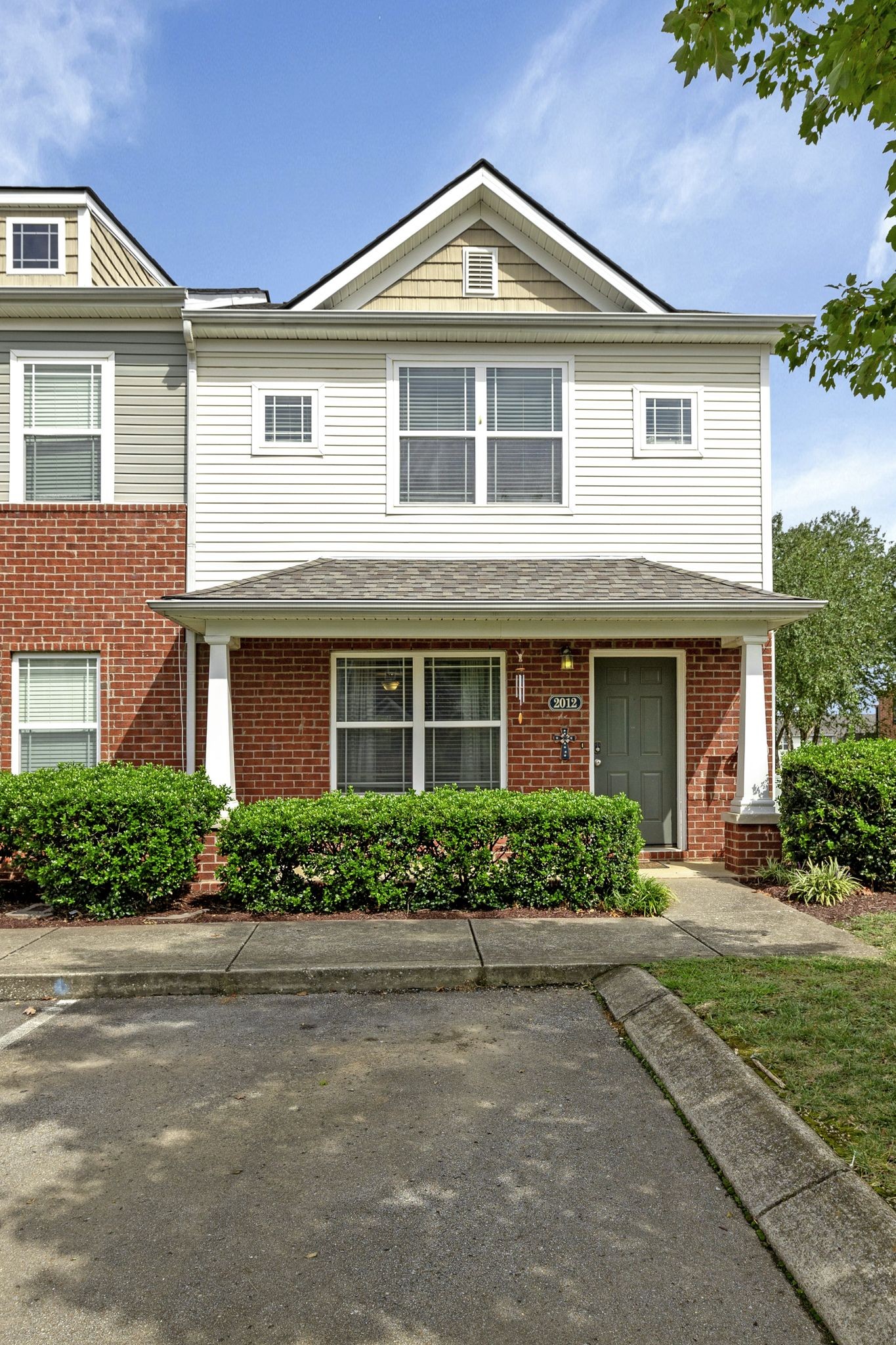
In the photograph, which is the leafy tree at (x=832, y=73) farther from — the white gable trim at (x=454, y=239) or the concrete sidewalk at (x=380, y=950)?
the white gable trim at (x=454, y=239)

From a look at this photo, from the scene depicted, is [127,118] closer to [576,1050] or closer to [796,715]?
[576,1050]

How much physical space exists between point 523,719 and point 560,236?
567cm

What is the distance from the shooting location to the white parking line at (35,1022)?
531 cm

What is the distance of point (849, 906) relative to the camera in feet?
27.0

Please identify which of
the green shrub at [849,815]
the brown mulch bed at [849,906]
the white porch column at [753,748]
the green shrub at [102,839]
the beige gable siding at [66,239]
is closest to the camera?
the green shrub at [102,839]

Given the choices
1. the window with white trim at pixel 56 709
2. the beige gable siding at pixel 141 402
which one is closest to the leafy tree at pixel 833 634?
the beige gable siding at pixel 141 402

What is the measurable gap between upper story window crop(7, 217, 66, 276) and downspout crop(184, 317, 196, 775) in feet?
8.62

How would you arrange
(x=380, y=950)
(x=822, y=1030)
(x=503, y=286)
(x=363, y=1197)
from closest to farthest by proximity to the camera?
(x=363, y=1197) → (x=822, y=1030) → (x=380, y=950) → (x=503, y=286)

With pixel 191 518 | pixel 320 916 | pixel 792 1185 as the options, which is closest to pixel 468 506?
pixel 191 518

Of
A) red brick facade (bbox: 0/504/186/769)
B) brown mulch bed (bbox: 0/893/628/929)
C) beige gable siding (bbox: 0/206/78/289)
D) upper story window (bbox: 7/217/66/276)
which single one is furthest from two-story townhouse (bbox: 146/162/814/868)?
upper story window (bbox: 7/217/66/276)

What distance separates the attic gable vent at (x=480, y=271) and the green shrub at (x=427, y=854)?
6.43 metres

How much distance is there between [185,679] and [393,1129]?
7.12 meters

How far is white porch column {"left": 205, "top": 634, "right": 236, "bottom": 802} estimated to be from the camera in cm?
916

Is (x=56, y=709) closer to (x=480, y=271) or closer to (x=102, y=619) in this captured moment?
(x=102, y=619)
